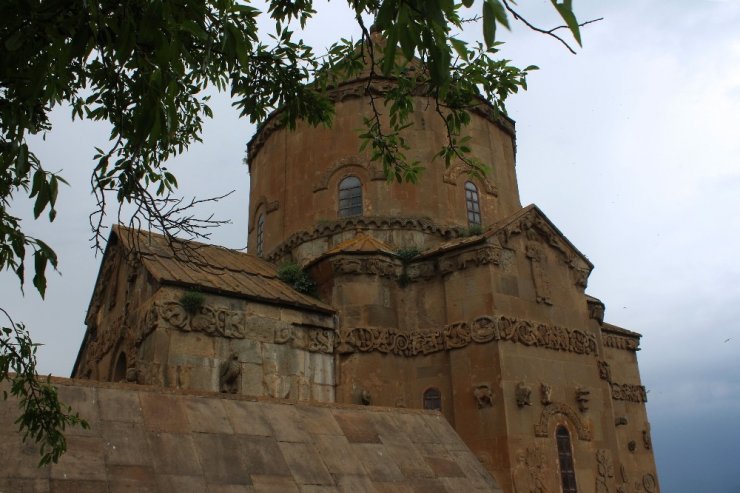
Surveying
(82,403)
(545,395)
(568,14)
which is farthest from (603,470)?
(568,14)

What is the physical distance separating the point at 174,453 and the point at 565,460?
10.1m

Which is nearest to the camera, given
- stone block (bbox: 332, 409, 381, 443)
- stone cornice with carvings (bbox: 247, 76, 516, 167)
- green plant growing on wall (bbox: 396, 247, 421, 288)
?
stone block (bbox: 332, 409, 381, 443)

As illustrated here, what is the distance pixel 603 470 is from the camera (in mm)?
13750

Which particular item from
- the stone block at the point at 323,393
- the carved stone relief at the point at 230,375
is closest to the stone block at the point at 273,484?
the carved stone relief at the point at 230,375

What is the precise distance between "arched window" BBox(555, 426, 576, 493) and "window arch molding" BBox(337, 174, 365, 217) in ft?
22.9

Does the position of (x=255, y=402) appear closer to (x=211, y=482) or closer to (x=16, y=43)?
(x=211, y=482)

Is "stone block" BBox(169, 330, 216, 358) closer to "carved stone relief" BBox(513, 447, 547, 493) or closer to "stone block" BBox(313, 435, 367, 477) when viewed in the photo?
"carved stone relief" BBox(513, 447, 547, 493)

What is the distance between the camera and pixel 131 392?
5.62 meters

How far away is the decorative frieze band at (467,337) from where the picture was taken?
44.6 feet

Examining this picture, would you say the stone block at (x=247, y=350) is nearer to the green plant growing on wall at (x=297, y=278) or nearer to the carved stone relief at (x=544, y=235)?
the green plant growing on wall at (x=297, y=278)

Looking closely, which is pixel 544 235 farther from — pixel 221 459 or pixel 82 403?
pixel 82 403

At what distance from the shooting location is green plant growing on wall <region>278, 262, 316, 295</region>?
15.6 meters

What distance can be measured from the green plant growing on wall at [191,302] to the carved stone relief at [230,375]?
44.9 inches

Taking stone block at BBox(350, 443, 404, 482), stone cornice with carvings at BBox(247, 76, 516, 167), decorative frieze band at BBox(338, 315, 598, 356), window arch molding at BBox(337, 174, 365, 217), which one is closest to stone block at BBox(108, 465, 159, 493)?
stone block at BBox(350, 443, 404, 482)
